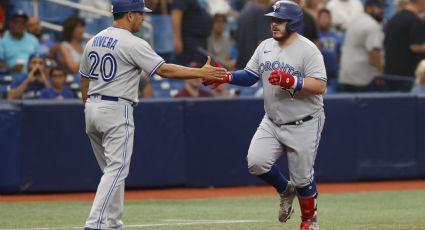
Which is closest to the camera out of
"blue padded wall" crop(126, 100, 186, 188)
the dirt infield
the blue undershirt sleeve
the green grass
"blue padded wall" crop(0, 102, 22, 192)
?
the blue undershirt sleeve

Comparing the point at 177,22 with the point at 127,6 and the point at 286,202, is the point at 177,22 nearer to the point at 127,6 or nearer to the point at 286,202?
the point at 286,202

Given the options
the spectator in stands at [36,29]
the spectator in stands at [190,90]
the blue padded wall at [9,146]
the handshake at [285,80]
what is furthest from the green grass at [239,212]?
the spectator in stands at [36,29]

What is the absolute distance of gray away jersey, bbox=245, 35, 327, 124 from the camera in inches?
347

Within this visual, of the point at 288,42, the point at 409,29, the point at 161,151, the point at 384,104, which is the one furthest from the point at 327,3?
the point at 288,42

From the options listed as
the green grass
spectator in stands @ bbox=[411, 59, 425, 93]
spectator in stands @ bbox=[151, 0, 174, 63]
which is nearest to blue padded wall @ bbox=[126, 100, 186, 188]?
the green grass

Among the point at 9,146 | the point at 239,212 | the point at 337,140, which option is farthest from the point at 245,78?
the point at 337,140

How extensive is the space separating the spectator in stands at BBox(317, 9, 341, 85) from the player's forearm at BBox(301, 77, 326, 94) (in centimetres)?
731

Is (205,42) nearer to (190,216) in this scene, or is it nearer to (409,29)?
(409,29)

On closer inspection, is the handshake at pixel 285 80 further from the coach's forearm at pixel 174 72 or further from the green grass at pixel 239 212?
the green grass at pixel 239 212

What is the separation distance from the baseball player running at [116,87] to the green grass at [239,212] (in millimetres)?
1493

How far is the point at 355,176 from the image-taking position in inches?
545

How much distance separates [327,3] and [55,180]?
783 centimetres

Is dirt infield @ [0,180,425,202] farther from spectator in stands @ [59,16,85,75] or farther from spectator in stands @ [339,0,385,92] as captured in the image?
spectator in stands @ [339,0,385,92]

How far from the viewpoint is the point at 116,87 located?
8172 millimetres
